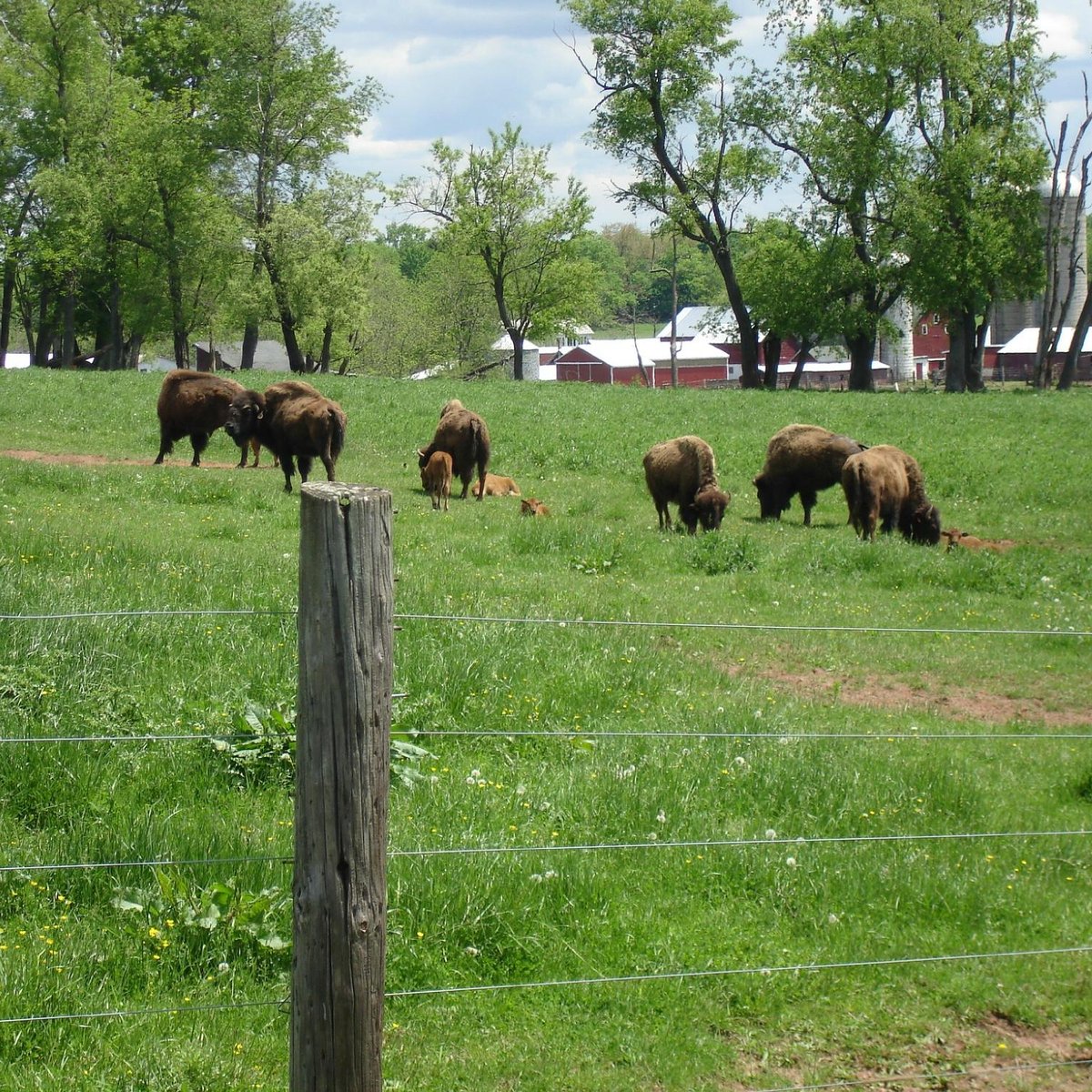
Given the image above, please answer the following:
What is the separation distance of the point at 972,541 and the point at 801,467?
334 centimetres

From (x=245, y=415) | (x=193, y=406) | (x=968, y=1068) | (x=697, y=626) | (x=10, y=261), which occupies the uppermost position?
(x=10, y=261)

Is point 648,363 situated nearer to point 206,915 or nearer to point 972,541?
point 972,541

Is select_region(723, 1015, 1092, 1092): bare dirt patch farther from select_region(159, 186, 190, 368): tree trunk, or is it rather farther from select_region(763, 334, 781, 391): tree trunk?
select_region(159, 186, 190, 368): tree trunk

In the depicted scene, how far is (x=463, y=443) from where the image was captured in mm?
20688

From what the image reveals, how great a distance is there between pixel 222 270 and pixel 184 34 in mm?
13339

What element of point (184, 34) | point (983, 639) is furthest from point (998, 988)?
point (184, 34)

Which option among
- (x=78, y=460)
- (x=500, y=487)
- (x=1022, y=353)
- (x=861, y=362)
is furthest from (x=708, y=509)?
(x=1022, y=353)

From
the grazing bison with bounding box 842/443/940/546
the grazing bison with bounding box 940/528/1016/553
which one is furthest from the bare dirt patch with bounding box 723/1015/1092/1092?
the grazing bison with bounding box 842/443/940/546

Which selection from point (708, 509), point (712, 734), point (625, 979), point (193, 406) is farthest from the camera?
point (193, 406)

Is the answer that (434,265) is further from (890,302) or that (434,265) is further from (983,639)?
(983,639)

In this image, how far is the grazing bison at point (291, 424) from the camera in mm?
20172

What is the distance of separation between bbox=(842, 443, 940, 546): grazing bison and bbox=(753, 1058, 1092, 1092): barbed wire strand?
570 inches

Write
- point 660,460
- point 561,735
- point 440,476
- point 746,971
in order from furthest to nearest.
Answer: point 660,460
point 440,476
point 561,735
point 746,971

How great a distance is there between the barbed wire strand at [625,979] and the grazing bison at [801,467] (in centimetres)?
1598
